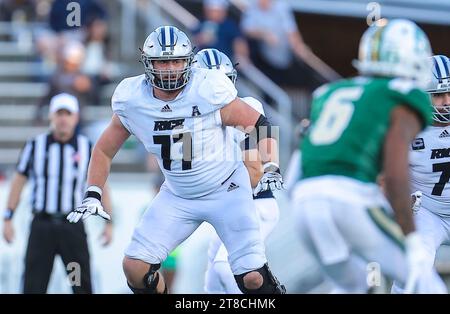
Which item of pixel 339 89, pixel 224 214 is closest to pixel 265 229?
pixel 224 214

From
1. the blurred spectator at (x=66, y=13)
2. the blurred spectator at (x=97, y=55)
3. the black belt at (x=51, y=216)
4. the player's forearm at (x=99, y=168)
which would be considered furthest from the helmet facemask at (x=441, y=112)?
the blurred spectator at (x=66, y=13)

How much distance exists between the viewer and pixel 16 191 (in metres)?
8.52

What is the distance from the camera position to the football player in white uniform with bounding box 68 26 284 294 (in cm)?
671

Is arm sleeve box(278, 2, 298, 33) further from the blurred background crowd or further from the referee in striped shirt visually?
the referee in striped shirt

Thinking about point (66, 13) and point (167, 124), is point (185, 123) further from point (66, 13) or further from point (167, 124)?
point (66, 13)

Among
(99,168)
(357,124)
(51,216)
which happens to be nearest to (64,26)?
(51,216)

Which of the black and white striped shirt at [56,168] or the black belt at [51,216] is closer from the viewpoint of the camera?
the black belt at [51,216]

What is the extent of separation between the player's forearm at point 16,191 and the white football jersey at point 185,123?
1.94 meters

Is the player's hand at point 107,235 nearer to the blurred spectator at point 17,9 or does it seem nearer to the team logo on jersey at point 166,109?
the team logo on jersey at point 166,109

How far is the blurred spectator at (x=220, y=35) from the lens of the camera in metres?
10.8

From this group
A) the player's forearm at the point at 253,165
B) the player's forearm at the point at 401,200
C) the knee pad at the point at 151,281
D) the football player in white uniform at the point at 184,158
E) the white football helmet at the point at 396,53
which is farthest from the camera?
the player's forearm at the point at 253,165

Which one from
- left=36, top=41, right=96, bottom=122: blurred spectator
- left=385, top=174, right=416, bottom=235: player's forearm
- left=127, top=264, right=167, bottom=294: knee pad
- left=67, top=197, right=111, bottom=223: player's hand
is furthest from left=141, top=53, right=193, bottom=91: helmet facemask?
left=36, top=41, right=96, bottom=122: blurred spectator

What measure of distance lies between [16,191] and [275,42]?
12.0ft

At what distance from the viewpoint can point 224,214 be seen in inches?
271
